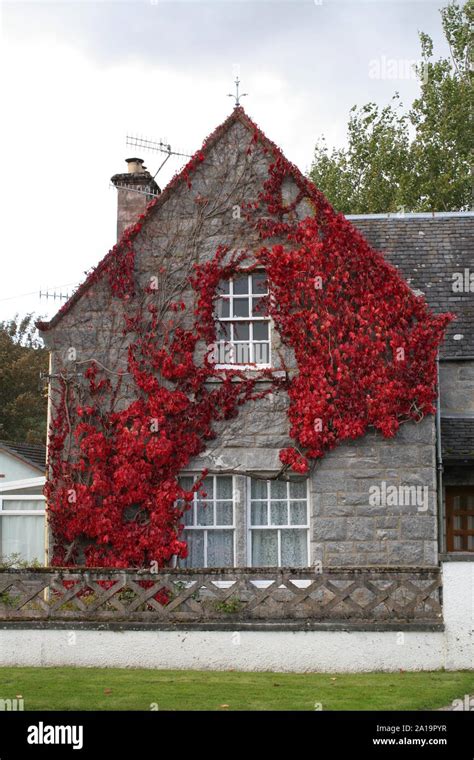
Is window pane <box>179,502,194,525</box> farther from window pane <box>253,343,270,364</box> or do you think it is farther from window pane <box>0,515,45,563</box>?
window pane <box>0,515,45,563</box>

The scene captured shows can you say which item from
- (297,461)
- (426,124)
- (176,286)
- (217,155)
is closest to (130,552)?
(297,461)

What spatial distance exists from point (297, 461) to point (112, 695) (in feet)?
19.1

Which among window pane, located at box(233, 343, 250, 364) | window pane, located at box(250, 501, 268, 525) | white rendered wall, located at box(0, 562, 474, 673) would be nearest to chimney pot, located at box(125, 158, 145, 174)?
window pane, located at box(233, 343, 250, 364)

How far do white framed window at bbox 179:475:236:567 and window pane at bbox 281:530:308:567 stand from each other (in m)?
0.82

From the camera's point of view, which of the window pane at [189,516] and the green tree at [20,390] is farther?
the green tree at [20,390]

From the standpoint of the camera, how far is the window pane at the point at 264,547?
16.8 m

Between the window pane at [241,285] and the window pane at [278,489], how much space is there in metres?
3.20

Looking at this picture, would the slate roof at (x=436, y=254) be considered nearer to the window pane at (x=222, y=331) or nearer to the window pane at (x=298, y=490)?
the window pane at (x=298, y=490)

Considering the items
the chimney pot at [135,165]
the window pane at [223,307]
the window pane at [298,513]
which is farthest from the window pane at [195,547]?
the chimney pot at [135,165]

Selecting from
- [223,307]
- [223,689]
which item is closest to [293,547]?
[223,307]

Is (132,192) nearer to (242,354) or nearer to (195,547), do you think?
(242,354)

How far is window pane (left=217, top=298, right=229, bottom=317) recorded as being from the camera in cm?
1736

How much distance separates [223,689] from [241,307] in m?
7.17
